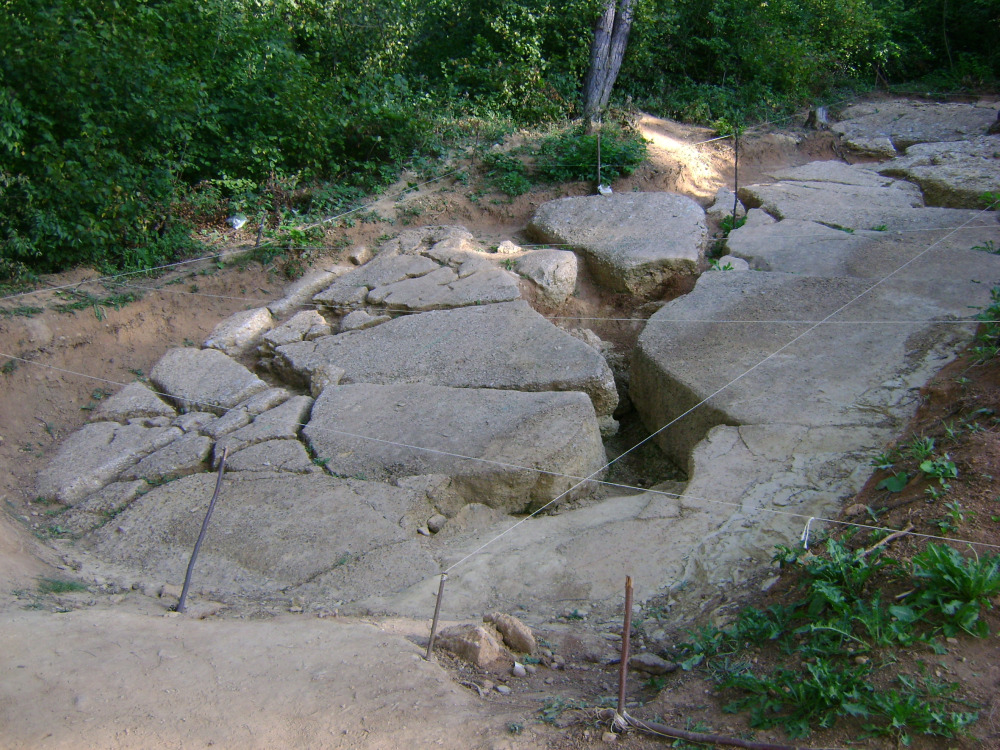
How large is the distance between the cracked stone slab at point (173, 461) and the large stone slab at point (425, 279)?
167 centimetres

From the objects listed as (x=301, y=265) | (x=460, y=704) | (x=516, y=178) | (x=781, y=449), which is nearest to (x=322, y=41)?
(x=516, y=178)

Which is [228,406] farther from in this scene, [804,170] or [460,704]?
[804,170]

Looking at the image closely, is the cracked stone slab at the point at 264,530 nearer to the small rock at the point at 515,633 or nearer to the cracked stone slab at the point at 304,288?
the small rock at the point at 515,633

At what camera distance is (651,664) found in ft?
7.79

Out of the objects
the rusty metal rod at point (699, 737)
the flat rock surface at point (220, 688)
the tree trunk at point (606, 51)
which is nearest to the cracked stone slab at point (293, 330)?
the flat rock surface at point (220, 688)

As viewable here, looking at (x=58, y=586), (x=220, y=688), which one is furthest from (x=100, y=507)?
(x=220, y=688)

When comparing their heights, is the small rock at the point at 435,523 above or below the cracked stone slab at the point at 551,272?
below

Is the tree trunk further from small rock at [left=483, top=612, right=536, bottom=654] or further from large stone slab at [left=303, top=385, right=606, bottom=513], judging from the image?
small rock at [left=483, top=612, right=536, bottom=654]

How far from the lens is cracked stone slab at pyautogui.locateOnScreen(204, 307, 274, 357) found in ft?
16.8

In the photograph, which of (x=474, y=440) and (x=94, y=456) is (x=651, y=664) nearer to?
(x=474, y=440)

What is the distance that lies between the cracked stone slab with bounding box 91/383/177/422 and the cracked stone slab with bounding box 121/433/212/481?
1.44 ft

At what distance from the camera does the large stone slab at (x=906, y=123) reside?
8.09m

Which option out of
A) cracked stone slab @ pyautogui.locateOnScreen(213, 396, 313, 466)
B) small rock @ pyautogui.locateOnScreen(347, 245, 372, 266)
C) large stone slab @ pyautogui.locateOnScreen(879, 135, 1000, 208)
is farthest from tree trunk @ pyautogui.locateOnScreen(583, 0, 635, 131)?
cracked stone slab @ pyautogui.locateOnScreen(213, 396, 313, 466)

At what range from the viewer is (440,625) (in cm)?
276
